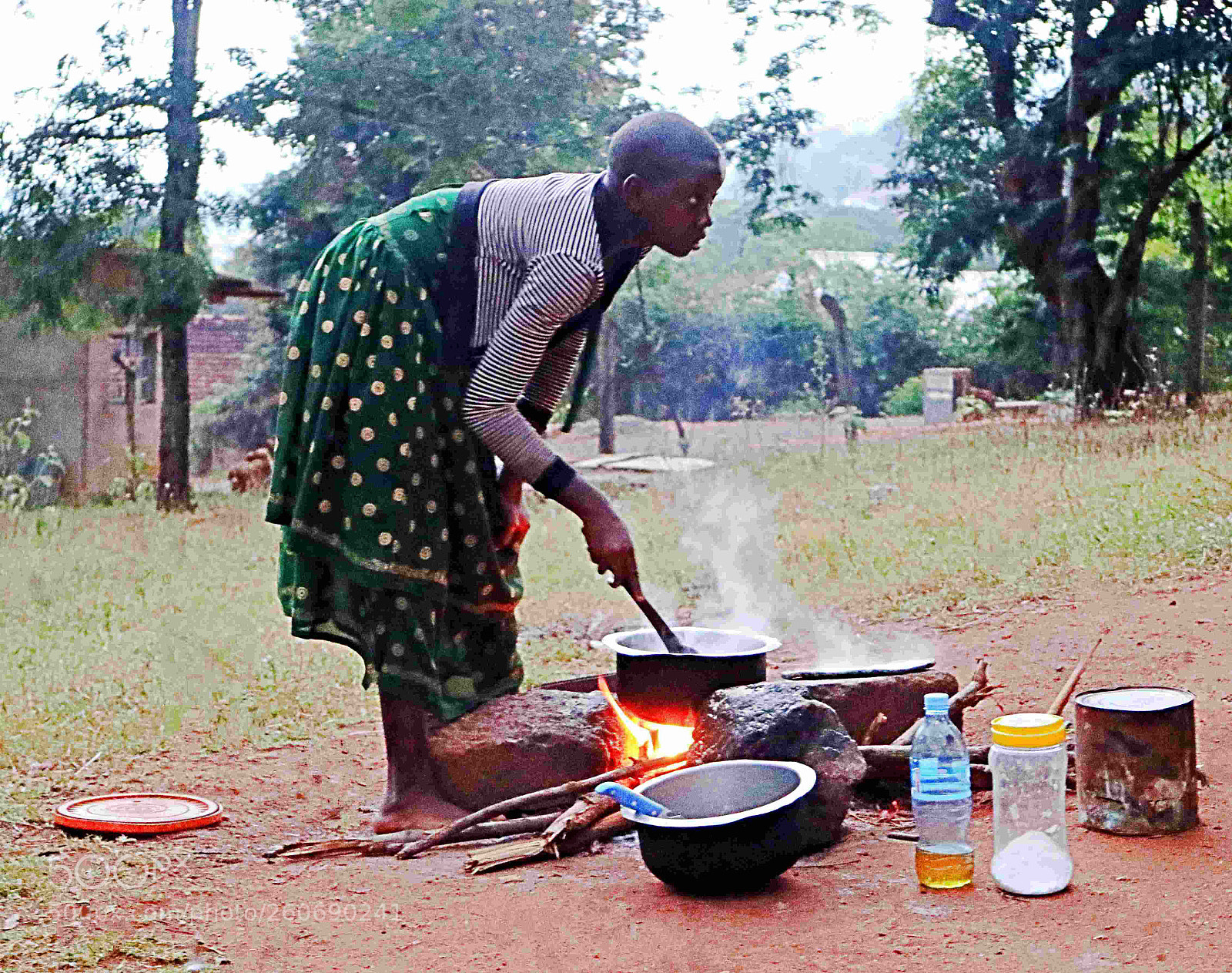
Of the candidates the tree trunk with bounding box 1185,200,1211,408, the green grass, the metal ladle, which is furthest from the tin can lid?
the tree trunk with bounding box 1185,200,1211,408

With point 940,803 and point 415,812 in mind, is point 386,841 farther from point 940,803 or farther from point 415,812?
point 940,803

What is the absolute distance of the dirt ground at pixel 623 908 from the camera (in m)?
2.48

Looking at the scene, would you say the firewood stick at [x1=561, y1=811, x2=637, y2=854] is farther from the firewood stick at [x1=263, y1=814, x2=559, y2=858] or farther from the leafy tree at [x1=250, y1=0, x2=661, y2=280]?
the leafy tree at [x1=250, y1=0, x2=661, y2=280]

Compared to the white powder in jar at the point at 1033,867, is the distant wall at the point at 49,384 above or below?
above

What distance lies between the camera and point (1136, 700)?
3203 millimetres

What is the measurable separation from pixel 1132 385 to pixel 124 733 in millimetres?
12571

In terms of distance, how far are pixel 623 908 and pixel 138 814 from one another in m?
1.58

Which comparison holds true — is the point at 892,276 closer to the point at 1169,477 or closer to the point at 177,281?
the point at 177,281

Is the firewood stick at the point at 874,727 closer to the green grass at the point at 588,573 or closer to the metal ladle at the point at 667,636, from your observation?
the metal ladle at the point at 667,636

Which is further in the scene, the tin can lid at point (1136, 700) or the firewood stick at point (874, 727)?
the firewood stick at point (874, 727)

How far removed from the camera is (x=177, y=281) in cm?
1241

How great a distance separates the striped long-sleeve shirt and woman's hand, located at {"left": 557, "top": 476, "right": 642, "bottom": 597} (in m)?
0.05

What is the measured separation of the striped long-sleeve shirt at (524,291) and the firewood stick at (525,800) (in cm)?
77

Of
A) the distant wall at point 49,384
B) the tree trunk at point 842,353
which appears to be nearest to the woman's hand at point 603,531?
the distant wall at point 49,384
